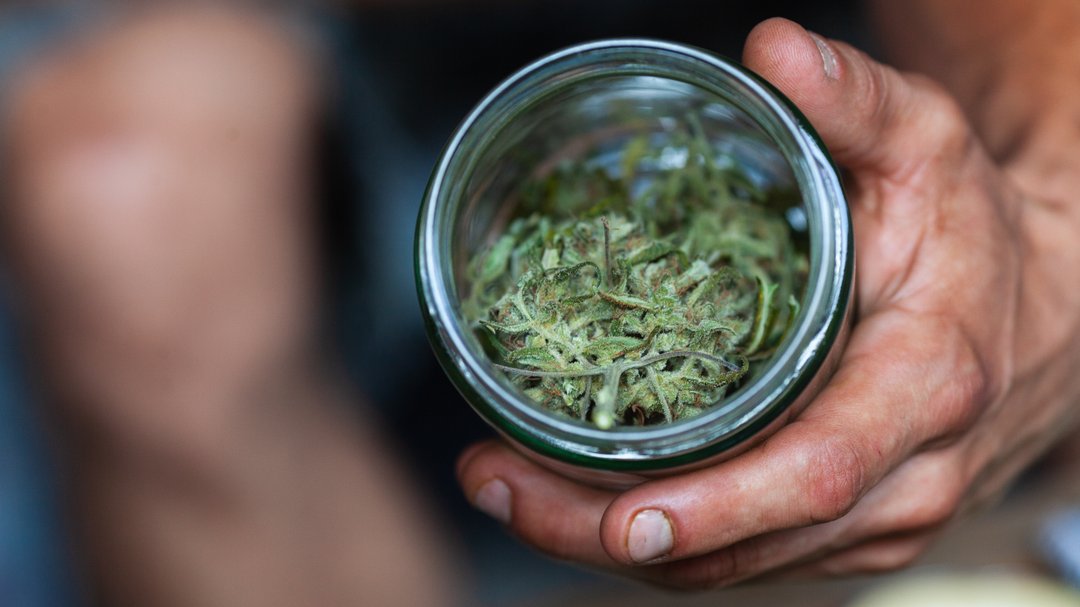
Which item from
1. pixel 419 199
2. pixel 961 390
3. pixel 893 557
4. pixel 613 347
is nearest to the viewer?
pixel 613 347

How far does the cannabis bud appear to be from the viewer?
53 centimetres

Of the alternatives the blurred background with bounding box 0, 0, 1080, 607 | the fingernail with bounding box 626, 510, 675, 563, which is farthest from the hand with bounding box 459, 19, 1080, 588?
the blurred background with bounding box 0, 0, 1080, 607

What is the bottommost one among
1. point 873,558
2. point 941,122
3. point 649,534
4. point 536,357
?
point 873,558

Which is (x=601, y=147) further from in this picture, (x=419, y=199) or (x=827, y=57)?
(x=419, y=199)

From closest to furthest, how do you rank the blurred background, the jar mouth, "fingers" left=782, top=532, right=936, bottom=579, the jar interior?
the jar mouth
the jar interior
"fingers" left=782, top=532, right=936, bottom=579
the blurred background

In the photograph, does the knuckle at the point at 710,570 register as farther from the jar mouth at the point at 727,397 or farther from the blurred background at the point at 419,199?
the blurred background at the point at 419,199

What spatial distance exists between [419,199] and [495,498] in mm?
563

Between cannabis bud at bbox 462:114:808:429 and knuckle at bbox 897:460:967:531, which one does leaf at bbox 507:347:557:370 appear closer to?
cannabis bud at bbox 462:114:808:429

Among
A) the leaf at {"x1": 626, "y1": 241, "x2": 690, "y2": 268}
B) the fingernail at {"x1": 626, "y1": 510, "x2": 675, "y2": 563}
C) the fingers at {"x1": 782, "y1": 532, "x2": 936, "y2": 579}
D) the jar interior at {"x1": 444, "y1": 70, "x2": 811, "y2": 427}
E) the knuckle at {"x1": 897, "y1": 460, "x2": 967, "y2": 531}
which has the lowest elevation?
the fingers at {"x1": 782, "y1": 532, "x2": 936, "y2": 579}

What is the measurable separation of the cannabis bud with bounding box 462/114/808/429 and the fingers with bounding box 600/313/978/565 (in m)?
0.05

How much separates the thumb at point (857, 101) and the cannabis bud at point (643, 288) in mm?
64

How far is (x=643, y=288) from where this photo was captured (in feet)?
1.82

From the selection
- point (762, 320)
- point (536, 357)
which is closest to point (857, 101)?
point (762, 320)

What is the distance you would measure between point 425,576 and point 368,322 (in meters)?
0.34
